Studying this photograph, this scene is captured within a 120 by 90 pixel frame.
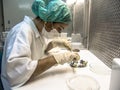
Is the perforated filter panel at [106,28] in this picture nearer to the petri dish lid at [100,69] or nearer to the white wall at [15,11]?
the petri dish lid at [100,69]

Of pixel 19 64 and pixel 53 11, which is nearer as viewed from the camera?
pixel 19 64

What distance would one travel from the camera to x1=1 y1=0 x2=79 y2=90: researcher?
89 centimetres

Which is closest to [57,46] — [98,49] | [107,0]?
[98,49]

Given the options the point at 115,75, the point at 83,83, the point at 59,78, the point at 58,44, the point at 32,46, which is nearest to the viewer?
the point at 115,75

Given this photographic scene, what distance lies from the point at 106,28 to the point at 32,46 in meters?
0.63

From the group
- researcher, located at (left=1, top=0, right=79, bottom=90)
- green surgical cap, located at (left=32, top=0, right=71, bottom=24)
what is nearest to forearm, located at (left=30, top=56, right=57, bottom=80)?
researcher, located at (left=1, top=0, right=79, bottom=90)

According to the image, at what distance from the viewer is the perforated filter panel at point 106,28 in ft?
3.41

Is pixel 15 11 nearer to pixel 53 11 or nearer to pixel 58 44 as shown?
pixel 58 44

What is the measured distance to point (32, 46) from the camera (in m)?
1.13

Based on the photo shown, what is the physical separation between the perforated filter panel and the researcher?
0.29 metres

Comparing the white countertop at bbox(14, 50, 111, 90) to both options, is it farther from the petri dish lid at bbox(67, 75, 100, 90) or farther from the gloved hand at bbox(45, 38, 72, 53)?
the gloved hand at bbox(45, 38, 72, 53)

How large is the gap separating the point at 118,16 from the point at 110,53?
11.7 inches

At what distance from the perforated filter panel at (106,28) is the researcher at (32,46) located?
287mm

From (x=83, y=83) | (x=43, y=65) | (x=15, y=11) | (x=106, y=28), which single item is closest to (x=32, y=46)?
(x=43, y=65)
